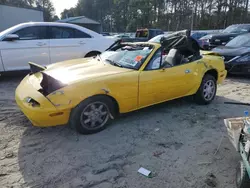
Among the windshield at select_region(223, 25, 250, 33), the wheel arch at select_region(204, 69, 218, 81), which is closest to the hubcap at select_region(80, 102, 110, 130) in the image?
the wheel arch at select_region(204, 69, 218, 81)

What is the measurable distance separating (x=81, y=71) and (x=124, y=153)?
4.77 feet

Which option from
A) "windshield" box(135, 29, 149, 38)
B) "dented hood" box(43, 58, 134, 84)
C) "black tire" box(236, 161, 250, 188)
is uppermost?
"windshield" box(135, 29, 149, 38)

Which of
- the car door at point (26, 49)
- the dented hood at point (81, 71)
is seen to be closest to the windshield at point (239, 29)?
the car door at point (26, 49)

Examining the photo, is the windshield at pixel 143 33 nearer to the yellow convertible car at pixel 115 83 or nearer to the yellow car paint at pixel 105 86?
the yellow convertible car at pixel 115 83

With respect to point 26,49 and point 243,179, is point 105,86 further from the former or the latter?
point 26,49

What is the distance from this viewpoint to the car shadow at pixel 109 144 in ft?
7.73

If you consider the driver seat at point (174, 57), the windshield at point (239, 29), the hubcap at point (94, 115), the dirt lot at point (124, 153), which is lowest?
the dirt lot at point (124, 153)

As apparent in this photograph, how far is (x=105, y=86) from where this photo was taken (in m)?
3.08

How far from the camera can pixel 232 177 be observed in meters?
2.39

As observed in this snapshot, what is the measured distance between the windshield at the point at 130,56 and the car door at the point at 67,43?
264cm

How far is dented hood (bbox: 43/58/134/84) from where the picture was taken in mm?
3109

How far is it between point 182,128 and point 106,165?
1.54 meters

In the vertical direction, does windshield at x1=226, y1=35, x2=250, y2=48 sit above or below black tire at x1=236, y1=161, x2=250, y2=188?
above

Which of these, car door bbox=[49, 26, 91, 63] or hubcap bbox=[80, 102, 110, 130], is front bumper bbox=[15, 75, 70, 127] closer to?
hubcap bbox=[80, 102, 110, 130]
